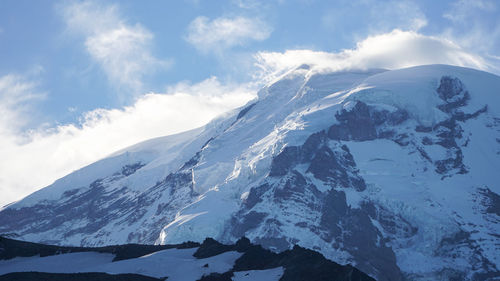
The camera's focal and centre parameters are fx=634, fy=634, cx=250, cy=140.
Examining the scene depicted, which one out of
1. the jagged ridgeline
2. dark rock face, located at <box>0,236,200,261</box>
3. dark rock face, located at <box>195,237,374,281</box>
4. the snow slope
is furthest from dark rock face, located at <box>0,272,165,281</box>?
dark rock face, located at <box>0,236,200,261</box>

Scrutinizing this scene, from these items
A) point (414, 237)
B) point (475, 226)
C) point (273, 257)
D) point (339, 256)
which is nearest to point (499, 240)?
point (475, 226)

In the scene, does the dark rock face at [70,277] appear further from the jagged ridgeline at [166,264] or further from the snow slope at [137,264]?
the snow slope at [137,264]

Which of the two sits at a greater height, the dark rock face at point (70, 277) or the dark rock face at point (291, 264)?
the dark rock face at point (70, 277)

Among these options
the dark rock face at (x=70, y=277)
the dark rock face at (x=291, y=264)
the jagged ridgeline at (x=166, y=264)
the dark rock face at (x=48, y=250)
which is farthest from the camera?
the dark rock face at (x=48, y=250)

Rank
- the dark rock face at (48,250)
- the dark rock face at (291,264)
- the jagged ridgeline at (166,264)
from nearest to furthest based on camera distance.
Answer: the dark rock face at (291,264) < the jagged ridgeline at (166,264) < the dark rock face at (48,250)

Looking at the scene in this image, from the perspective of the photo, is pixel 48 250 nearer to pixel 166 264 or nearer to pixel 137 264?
pixel 137 264

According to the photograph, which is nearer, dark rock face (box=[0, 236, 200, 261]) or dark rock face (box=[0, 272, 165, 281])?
dark rock face (box=[0, 272, 165, 281])

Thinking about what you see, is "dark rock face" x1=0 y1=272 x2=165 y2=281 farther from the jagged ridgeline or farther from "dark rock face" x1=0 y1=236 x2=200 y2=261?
"dark rock face" x1=0 y1=236 x2=200 y2=261

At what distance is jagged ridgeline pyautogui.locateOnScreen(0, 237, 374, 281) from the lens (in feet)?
202

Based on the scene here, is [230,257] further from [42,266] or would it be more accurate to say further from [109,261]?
[42,266]

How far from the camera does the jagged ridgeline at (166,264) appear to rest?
2420 inches

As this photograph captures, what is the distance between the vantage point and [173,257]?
238 ft

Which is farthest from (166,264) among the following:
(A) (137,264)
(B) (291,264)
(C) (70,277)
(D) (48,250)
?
(D) (48,250)

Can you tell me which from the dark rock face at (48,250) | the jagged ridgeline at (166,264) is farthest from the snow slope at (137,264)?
the dark rock face at (48,250)
